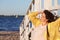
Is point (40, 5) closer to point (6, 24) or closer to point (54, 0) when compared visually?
point (54, 0)

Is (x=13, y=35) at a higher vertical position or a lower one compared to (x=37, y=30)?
lower

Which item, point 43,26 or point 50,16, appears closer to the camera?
point 43,26

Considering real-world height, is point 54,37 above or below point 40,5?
below

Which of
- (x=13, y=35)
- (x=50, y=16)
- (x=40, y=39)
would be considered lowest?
(x=13, y=35)

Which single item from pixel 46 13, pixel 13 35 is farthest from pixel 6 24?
pixel 46 13

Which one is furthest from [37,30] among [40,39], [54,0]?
[54,0]

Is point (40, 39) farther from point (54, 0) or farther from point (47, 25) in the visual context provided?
point (54, 0)

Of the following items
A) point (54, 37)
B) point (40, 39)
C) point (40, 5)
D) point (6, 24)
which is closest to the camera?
point (54, 37)

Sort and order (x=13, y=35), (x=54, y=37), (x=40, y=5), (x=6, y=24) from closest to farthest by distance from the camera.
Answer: (x=54, y=37)
(x=40, y=5)
(x=13, y=35)
(x=6, y=24)

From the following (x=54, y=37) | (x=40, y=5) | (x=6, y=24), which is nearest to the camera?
(x=54, y=37)

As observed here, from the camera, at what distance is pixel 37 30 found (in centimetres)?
335

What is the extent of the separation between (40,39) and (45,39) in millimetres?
188

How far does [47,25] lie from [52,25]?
57 mm

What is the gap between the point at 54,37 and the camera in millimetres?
2965
